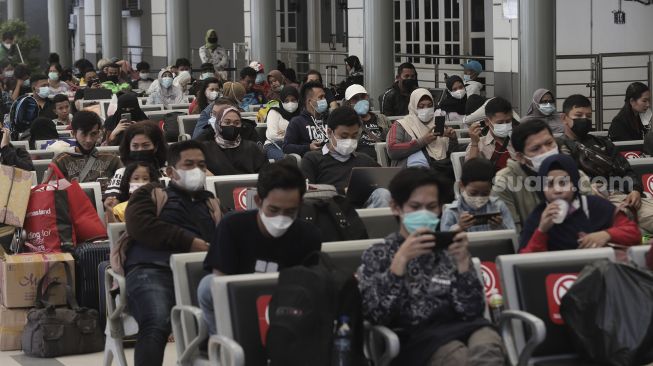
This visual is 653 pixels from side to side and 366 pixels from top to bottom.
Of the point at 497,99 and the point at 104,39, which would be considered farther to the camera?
the point at 104,39

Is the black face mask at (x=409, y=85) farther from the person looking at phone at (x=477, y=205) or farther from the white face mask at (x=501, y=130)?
the person looking at phone at (x=477, y=205)

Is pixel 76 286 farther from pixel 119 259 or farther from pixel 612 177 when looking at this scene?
pixel 612 177

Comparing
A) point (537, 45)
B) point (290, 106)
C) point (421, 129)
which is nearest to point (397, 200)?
point (421, 129)

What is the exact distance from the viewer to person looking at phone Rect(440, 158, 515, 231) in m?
8.18

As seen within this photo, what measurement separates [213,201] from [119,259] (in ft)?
1.98

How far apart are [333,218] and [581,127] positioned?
3.28 metres

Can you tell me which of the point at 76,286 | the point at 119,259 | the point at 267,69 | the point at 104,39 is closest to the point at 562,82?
the point at 267,69

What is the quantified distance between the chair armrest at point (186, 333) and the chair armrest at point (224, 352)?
180mm

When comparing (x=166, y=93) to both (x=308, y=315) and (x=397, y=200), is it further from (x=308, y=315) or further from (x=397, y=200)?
(x=308, y=315)

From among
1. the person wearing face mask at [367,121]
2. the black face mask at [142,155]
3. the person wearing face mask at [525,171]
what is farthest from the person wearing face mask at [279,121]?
the person wearing face mask at [525,171]

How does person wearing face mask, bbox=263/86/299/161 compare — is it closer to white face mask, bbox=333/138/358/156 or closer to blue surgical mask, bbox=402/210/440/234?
white face mask, bbox=333/138/358/156

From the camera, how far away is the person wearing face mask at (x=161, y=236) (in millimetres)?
7777

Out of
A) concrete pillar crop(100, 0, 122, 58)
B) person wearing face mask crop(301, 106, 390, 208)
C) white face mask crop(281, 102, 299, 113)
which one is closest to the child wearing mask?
person wearing face mask crop(301, 106, 390, 208)

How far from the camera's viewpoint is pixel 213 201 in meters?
8.26
